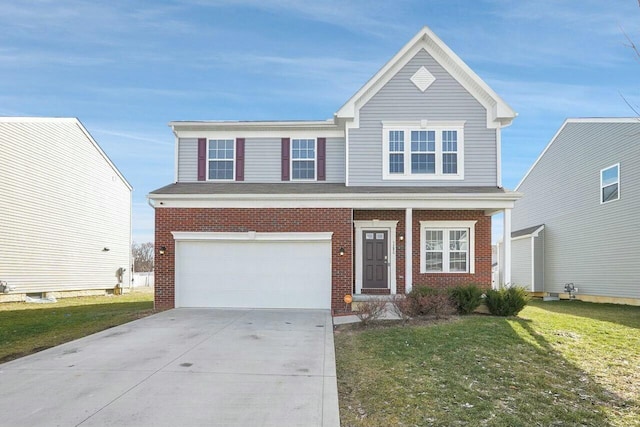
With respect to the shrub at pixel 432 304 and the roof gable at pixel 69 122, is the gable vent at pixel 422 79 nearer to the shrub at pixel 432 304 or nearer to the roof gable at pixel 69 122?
the shrub at pixel 432 304

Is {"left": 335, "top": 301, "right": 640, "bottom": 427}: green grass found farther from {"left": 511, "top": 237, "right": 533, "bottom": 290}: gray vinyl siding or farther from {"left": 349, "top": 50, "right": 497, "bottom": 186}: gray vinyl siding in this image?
{"left": 511, "top": 237, "right": 533, "bottom": 290}: gray vinyl siding

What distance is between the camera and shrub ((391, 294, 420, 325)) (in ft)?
35.7

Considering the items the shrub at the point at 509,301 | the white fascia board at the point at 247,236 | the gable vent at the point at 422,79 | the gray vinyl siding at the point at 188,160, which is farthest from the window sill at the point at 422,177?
the gray vinyl siding at the point at 188,160

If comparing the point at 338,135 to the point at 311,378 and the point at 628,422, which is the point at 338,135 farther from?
the point at 628,422

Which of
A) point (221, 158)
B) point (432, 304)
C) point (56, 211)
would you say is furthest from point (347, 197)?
point (56, 211)

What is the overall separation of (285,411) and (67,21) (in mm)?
14897

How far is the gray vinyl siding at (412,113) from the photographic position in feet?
47.8

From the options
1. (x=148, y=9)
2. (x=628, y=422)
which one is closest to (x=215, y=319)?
(x=628, y=422)

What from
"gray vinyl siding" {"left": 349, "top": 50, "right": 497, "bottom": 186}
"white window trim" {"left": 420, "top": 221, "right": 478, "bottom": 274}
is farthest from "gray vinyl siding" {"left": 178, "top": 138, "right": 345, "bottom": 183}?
"white window trim" {"left": 420, "top": 221, "right": 478, "bottom": 274}

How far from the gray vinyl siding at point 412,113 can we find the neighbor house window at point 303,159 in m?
1.66

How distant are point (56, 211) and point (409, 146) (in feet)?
50.9

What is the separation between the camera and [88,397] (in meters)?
5.87

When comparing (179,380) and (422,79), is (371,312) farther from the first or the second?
(422,79)

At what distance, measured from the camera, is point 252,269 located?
13945 mm
